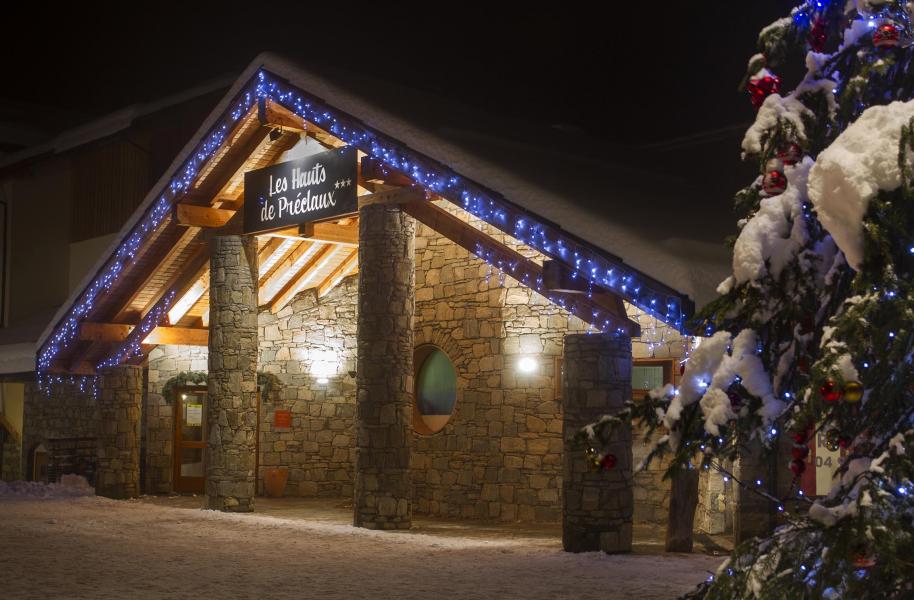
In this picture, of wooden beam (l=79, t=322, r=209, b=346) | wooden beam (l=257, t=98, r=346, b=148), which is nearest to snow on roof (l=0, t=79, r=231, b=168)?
wooden beam (l=79, t=322, r=209, b=346)

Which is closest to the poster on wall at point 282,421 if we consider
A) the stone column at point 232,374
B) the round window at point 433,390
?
the stone column at point 232,374

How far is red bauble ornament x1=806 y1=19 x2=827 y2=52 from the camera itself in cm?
430

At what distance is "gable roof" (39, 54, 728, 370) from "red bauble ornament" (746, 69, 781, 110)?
A: 15.8ft

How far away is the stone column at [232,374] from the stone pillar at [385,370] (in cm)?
269

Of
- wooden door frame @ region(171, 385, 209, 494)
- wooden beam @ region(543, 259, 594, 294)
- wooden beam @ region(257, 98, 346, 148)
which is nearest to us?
wooden beam @ region(543, 259, 594, 294)

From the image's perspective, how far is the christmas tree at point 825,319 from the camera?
140 inches

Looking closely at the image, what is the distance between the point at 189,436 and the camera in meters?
19.0

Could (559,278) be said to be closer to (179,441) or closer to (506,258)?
(506,258)

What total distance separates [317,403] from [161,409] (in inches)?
121

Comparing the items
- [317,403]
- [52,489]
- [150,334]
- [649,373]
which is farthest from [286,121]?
[52,489]

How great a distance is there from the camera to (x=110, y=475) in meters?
17.7

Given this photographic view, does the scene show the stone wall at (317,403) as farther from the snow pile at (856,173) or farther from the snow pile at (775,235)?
the snow pile at (856,173)

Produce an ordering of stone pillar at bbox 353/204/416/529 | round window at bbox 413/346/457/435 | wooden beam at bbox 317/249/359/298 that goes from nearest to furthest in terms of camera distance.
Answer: stone pillar at bbox 353/204/416/529, round window at bbox 413/346/457/435, wooden beam at bbox 317/249/359/298

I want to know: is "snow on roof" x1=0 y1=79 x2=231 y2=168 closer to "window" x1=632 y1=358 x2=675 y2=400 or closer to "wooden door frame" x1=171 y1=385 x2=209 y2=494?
"wooden door frame" x1=171 y1=385 x2=209 y2=494
